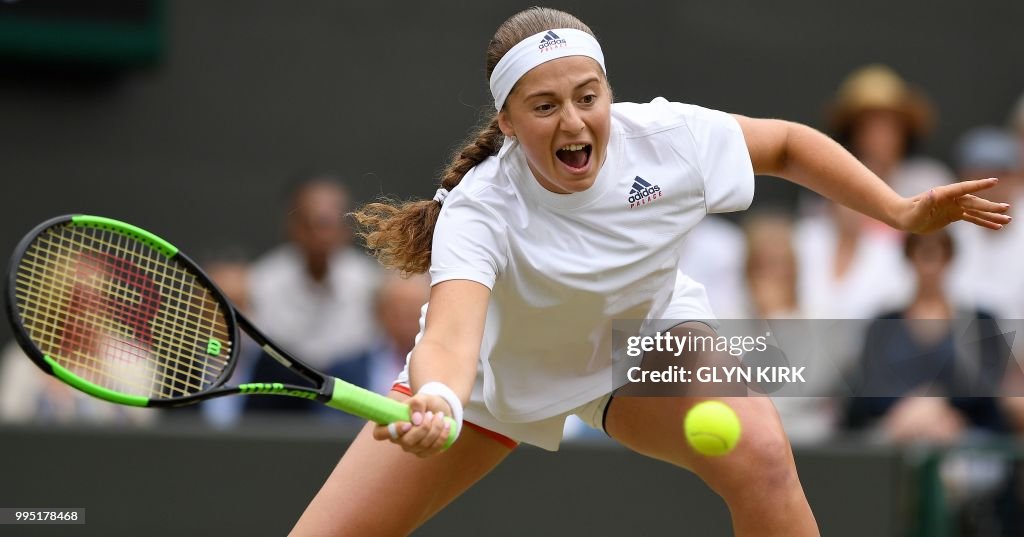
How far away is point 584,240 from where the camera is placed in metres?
3.64

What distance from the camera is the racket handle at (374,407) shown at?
322cm

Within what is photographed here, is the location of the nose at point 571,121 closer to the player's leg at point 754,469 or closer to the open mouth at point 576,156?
the open mouth at point 576,156

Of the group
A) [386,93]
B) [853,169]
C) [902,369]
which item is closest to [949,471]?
[902,369]

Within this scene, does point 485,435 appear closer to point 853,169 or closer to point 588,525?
point 853,169

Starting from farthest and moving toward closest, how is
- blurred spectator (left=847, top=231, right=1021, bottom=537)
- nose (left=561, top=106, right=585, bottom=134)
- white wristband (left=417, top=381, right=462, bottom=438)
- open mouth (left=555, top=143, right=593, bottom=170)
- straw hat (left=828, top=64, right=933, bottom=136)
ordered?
straw hat (left=828, top=64, right=933, bottom=136) → blurred spectator (left=847, top=231, right=1021, bottom=537) → open mouth (left=555, top=143, right=593, bottom=170) → nose (left=561, top=106, right=585, bottom=134) → white wristband (left=417, top=381, right=462, bottom=438)

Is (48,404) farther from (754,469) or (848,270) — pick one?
(754,469)

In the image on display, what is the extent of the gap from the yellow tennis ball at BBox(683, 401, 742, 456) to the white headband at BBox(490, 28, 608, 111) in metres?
0.85

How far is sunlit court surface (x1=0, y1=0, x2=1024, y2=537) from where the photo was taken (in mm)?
3615

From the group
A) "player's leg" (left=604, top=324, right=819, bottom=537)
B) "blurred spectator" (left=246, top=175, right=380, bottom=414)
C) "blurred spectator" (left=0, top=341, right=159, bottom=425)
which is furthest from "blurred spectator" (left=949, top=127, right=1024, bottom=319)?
"blurred spectator" (left=0, top=341, right=159, bottom=425)

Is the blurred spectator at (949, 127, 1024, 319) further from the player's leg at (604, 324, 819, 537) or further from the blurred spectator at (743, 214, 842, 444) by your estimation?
the player's leg at (604, 324, 819, 537)

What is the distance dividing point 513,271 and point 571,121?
405 mm

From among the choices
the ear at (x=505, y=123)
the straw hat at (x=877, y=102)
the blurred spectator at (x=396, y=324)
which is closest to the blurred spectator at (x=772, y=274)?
the straw hat at (x=877, y=102)

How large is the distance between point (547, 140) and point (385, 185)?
14.7 feet

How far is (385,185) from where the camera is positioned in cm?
788
